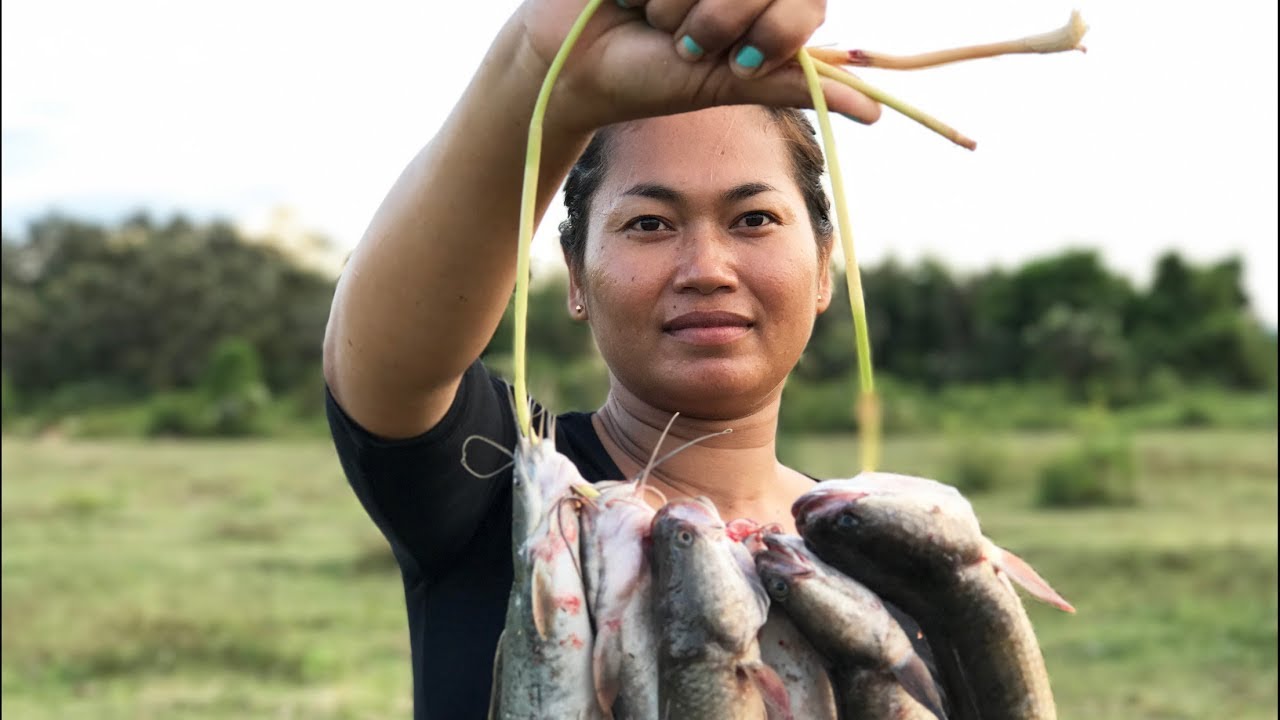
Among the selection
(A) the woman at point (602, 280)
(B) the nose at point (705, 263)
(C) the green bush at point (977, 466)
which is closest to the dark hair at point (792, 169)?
(A) the woman at point (602, 280)

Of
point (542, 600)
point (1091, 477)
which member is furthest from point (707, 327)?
point (1091, 477)

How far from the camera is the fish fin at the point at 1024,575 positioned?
1.84 meters

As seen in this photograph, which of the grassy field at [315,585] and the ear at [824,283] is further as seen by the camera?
the grassy field at [315,585]

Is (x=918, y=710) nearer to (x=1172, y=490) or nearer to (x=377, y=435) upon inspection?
(x=377, y=435)

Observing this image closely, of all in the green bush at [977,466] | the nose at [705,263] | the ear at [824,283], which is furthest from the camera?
the green bush at [977,466]

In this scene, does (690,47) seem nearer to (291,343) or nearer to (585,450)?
(585,450)

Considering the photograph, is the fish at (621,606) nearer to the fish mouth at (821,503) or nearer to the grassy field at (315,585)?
the fish mouth at (821,503)

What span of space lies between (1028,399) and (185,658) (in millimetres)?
19652

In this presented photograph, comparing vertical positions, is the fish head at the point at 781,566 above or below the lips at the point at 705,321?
below

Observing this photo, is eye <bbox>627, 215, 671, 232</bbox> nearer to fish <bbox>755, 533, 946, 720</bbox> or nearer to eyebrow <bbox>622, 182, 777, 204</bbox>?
eyebrow <bbox>622, 182, 777, 204</bbox>

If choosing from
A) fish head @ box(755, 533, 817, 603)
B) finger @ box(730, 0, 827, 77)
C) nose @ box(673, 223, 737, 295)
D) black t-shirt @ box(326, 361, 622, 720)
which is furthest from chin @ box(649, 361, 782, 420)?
finger @ box(730, 0, 827, 77)

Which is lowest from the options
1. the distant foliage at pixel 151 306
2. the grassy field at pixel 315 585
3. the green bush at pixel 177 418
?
the grassy field at pixel 315 585

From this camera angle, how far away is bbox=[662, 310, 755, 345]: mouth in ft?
6.68

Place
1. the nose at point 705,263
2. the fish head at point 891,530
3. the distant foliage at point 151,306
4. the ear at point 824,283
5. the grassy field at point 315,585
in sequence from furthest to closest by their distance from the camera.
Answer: the distant foliage at point 151,306
the grassy field at point 315,585
the ear at point 824,283
the nose at point 705,263
the fish head at point 891,530
